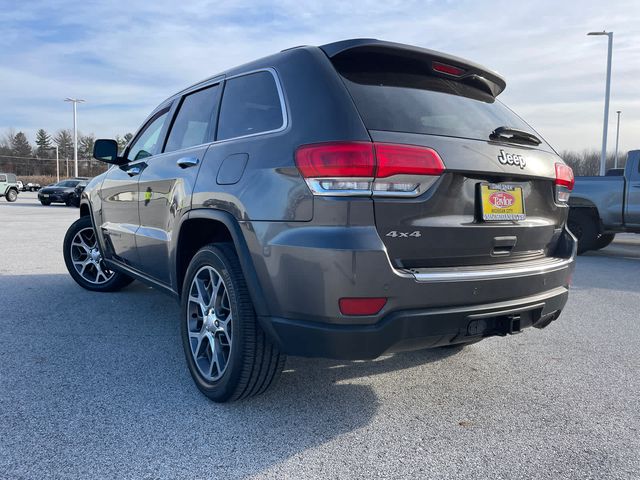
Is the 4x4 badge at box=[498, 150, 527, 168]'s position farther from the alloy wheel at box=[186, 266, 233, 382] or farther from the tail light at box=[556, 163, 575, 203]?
the alloy wheel at box=[186, 266, 233, 382]

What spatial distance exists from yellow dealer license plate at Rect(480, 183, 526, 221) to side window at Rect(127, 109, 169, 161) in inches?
103

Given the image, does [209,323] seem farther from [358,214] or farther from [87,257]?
[87,257]

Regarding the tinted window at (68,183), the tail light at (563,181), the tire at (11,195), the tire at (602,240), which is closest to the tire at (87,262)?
the tail light at (563,181)

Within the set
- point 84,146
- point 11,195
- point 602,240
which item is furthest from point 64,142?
point 602,240

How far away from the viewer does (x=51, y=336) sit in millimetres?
3992

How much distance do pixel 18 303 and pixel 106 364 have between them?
2.17 metres

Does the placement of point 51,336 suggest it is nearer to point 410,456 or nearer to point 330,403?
point 330,403

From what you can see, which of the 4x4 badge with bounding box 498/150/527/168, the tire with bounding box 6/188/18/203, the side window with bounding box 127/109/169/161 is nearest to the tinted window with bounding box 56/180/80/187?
the tire with bounding box 6/188/18/203

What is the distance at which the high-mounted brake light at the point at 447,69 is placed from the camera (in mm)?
2816

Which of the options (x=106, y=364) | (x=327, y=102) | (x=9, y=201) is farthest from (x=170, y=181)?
(x=9, y=201)

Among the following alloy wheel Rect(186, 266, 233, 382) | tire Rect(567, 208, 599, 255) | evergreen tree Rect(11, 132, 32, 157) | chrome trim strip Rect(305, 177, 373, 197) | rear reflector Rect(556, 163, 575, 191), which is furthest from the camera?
evergreen tree Rect(11, 132, 32, 157)

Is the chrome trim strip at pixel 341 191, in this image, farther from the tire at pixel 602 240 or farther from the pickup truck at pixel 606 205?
the tire at pixel 602 240

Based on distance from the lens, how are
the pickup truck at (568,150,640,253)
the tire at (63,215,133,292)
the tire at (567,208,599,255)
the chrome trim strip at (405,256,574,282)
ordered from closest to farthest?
the chrome trim strip at (405,256,574,282)
the tire at (63,215,133,292)
the pickup truck at (568,150,640,253)
the tire at (567,208,599,255)

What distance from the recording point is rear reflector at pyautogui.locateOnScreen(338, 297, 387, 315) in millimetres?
2246
